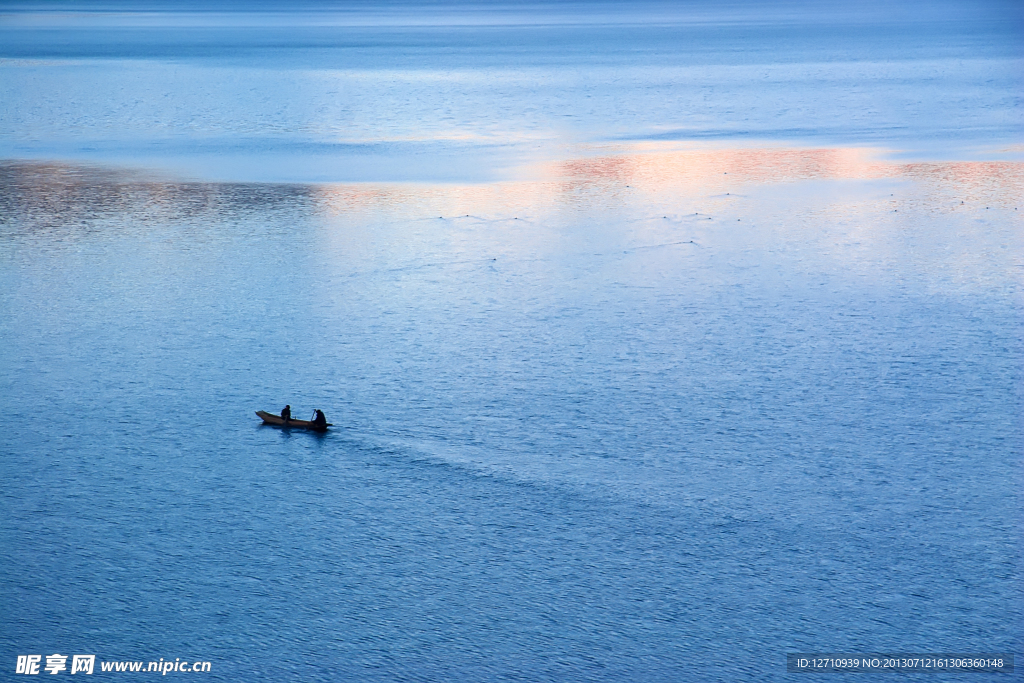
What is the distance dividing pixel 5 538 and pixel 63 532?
21.8 inches

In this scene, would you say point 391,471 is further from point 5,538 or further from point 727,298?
point 727,298

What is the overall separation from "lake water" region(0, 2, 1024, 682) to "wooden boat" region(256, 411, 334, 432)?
0.57 ft

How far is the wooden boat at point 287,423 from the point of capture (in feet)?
48.1

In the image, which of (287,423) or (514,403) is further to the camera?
(514,403)

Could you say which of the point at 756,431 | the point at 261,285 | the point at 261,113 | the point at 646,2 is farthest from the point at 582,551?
the point at 646,2

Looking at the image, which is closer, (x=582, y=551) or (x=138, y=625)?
(x=138, y=625)

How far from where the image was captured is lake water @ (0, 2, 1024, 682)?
11.0 metres

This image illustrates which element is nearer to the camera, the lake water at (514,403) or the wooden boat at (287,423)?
the lake water at (514,403)

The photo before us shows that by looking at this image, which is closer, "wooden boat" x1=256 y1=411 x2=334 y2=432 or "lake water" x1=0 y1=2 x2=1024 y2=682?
"lake water" x1=0 y1=2 x2=1024 y2=682

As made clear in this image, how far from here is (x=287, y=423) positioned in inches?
581

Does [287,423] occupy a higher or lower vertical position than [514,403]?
lower

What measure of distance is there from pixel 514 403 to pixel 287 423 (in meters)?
2.80

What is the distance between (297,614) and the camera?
11070 mm

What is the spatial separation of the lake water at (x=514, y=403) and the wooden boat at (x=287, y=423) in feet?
0.57
